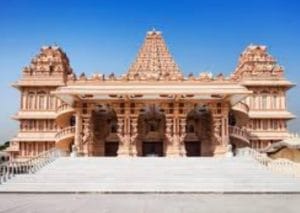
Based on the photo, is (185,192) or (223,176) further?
(223,176)

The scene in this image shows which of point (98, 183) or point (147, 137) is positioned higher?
point (147, 137)

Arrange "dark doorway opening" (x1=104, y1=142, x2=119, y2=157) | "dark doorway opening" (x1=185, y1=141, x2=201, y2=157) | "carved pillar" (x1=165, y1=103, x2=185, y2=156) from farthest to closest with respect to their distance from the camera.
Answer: "dark doorway opening" (x1=104, y1=142, x2=119, y2=157) → "dark doorway opening" (x1=185, y1=141, x2=201, y2=157) → "carved pillar" (x1=165, y1=103, x2=185, y2=156)

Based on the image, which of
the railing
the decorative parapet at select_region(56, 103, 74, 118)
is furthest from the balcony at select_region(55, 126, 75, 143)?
the railing

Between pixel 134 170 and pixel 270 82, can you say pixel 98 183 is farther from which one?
pixel 270 82

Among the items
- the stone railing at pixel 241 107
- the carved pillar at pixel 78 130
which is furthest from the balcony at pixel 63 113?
the stone railing at pixel 241 107

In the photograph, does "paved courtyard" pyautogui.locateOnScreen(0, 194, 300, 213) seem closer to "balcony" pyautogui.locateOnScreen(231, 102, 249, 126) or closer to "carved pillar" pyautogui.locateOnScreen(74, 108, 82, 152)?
"carved pillar" pyautogui.locateOnScreen(74, 108, 82, 152)

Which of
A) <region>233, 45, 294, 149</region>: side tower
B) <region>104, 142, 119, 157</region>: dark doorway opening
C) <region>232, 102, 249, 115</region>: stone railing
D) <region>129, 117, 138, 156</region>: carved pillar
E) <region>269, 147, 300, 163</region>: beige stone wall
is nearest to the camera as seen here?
<region>269, 147, 300, 163</region>: beige stone wall

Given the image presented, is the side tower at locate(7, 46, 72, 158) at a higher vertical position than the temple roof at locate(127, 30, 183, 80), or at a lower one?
lower

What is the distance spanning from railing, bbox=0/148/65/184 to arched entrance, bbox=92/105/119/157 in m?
6.30

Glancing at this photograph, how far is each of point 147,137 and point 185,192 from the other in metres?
13.4

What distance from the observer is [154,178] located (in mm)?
17141

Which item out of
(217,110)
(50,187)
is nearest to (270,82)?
(217,110)

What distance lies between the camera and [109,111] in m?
28.3

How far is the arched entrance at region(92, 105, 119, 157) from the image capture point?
28716mm
